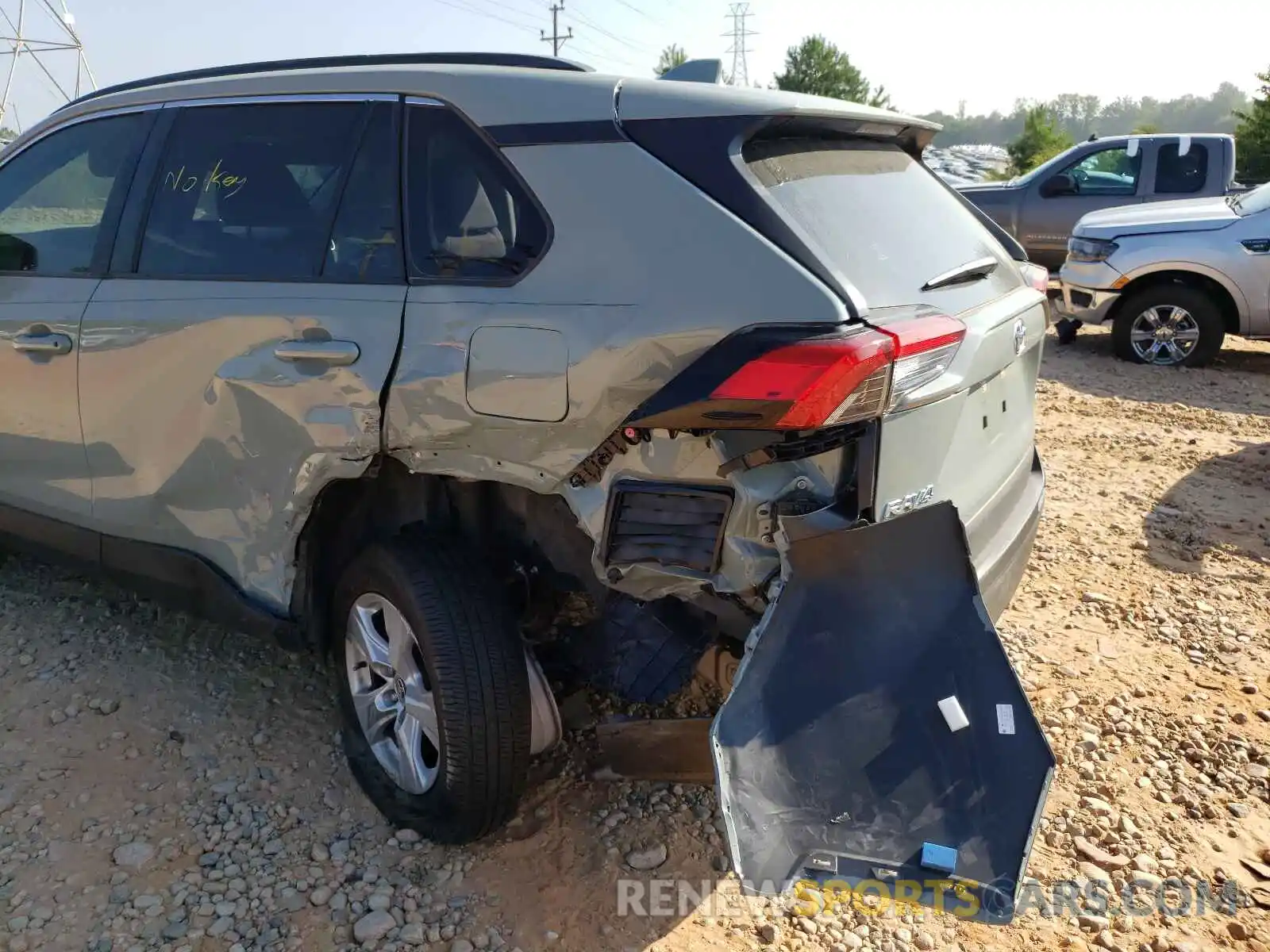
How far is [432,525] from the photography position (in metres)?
2.71

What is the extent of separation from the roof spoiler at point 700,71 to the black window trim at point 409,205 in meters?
0.63

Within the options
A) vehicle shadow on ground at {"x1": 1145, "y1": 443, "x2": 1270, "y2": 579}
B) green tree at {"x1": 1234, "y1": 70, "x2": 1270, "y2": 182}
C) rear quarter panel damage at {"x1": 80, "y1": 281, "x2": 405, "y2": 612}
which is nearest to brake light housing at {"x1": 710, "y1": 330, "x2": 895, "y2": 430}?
rear quarter panel damage at {"x1": 80, "y1": 281, "x2": 405, "y2": 612}

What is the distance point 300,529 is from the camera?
108 inches

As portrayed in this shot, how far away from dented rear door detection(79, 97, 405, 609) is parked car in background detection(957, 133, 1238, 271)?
30.5 feet

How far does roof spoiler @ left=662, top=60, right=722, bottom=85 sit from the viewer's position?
277cm

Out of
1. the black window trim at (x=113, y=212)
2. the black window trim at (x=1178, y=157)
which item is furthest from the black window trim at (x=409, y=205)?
the black window trim at (x=1178, y=157)

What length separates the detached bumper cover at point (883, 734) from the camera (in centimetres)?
191

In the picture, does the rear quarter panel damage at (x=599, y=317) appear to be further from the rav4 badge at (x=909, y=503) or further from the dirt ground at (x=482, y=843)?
the dirt ground at (x=482, y=843)

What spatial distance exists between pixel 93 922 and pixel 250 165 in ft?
6.77

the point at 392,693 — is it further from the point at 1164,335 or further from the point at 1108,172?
the point at 1108,172

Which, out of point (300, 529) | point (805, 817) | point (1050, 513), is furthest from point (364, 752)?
point (1050, 513)

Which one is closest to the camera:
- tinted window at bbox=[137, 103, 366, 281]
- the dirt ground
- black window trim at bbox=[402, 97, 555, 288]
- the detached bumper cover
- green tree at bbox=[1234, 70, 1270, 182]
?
the detached bumper cover

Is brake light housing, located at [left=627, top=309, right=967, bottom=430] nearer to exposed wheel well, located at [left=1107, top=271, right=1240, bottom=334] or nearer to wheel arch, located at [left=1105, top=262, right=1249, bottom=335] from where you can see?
wheel arch, located at [left=1105, top=262, right=1249, bottom=335]

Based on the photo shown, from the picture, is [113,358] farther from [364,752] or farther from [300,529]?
[364,752]
